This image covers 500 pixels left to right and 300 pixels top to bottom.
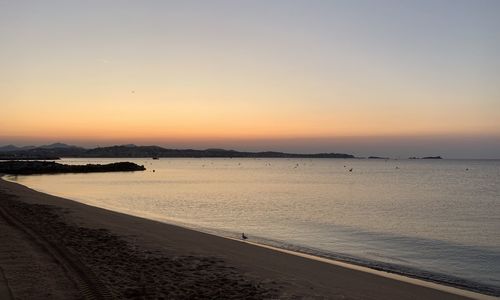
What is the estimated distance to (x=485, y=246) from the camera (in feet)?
62.2

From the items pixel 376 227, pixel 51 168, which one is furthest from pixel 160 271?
pixel 51 168

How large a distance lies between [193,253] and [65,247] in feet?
12.0

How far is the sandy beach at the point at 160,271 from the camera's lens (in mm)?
8773

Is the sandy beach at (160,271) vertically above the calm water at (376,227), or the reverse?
the sandy beach at (160,271)

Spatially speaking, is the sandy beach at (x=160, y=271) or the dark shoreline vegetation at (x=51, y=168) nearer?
the sandy beach at (x=160, y=271)

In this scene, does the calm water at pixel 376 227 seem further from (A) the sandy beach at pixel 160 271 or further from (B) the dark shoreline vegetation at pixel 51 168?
(B) the dark shoreline vegetation at pixel 51 168

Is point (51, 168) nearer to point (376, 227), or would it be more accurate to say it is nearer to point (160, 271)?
point (376, 227)

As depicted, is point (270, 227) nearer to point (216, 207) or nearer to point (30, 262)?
point (216, 207)

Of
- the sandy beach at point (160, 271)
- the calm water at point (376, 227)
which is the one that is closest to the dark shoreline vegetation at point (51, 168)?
the calm water at point (376, 227)

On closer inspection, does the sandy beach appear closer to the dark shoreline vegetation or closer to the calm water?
the calm water

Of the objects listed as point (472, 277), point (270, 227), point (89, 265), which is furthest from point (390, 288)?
point (270, 227)

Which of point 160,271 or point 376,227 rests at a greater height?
point 160,271

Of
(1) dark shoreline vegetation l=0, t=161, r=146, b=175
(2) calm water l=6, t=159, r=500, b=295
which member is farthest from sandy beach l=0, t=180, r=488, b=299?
(1) dark shoreline vegetation l=0, t=161, r=146, b=175

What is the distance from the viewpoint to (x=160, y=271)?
10.9 metres
